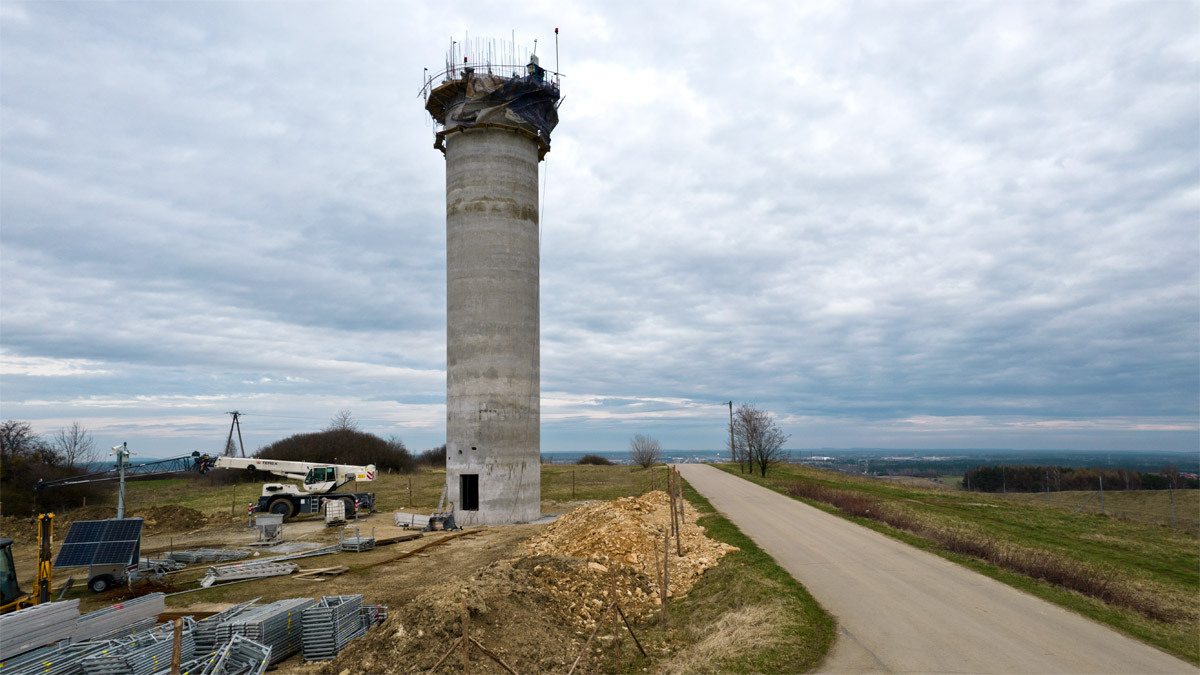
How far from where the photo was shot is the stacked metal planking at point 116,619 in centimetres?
1363

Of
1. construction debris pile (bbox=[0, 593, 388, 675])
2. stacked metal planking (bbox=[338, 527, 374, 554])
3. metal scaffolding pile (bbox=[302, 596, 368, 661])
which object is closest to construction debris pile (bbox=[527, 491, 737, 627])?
metal scaffolding pile (bbox=[302, 596, 368, 661])

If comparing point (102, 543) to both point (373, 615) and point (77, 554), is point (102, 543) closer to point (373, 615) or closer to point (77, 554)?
point (77, 554)

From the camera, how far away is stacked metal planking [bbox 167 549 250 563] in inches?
989

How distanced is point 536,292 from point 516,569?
64.5 ft

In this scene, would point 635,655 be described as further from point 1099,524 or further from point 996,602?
point 1099,524

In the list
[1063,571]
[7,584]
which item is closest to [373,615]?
[7,584]

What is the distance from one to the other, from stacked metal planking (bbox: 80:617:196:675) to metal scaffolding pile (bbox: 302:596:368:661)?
7.30 ft

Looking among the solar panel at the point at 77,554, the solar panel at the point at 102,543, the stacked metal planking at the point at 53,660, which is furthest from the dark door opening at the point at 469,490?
the stacked metal planking at the point at 53,660

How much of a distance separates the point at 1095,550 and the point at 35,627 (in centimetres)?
3357

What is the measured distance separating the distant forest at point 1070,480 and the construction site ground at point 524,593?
200 ft

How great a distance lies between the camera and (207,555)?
25828 mm

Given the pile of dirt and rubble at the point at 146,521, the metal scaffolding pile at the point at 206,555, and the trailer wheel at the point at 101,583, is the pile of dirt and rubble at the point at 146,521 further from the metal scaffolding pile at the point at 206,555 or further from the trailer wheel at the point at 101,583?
the trailer wheel at the point at 101,583

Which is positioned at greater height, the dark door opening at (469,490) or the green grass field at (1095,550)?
the dark door opening at (469,490)

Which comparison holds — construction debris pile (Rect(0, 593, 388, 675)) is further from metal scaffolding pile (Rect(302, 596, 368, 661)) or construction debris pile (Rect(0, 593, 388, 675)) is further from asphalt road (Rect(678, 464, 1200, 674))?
asphalt road (Rect(678, 464, 1200, 674))
